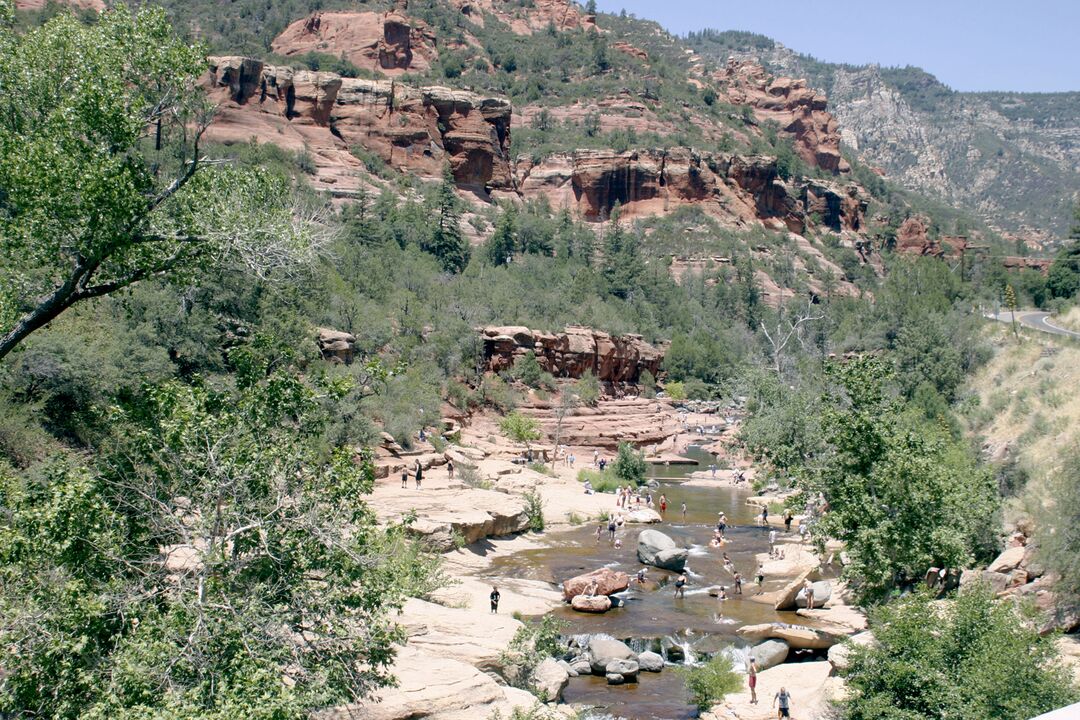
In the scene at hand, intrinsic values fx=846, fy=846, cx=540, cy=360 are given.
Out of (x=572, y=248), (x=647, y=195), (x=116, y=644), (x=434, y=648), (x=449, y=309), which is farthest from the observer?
(x=647, y=195)

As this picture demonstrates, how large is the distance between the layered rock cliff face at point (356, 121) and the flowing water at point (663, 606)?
204ft

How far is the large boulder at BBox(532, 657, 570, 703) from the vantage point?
53.2 ft

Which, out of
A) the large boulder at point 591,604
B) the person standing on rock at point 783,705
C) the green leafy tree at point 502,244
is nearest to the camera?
the person standing on rock at point 783,705

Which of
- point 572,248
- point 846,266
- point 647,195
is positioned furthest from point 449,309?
point 846,266

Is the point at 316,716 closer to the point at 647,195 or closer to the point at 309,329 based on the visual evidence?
the point at 309,329

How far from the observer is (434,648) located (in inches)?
613

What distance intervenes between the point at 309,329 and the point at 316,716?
2994 cm

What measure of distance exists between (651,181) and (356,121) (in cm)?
4191

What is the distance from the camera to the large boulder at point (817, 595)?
23031mm

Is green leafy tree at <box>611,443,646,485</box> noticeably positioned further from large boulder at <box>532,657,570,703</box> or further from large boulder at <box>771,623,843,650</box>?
large boulder at <box>532,657,570,703</box>

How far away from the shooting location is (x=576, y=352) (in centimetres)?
6372

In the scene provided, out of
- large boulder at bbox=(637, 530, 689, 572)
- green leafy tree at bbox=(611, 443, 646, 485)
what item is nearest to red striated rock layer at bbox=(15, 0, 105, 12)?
green leafy tree at bbox=(611, 443, 646, 485)

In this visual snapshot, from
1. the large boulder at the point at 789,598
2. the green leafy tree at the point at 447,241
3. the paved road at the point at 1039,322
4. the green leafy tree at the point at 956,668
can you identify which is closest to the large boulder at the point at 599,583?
the large boulder at the point at 789,598

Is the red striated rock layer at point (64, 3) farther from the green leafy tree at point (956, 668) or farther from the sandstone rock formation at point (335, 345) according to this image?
the green leafy tree at point (956, 668)
